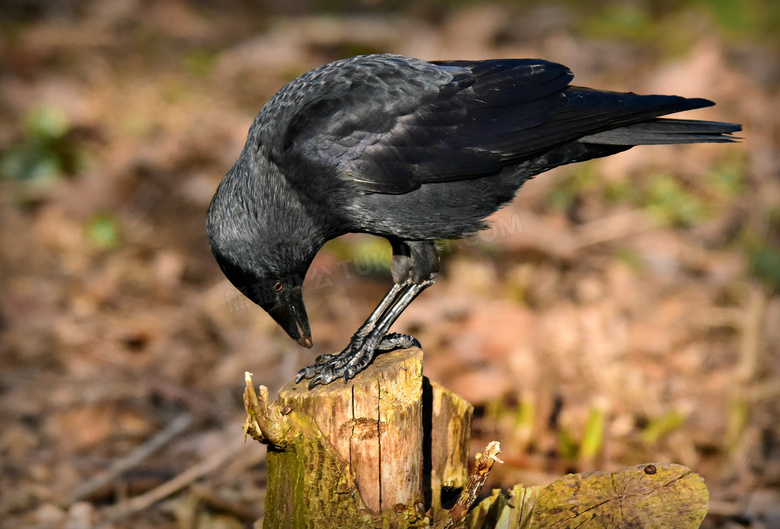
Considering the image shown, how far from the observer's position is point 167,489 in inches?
192

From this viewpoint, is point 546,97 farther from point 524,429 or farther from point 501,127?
point 524,429

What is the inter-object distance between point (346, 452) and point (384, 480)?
0.60 feet

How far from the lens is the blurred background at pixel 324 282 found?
5.31 m

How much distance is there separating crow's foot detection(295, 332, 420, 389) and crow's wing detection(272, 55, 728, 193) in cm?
70

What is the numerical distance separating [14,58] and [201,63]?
2305mm

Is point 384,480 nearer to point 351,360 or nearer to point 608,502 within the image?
point 351,360

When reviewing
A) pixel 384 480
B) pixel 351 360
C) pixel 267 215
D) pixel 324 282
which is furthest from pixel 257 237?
pixel 324 282

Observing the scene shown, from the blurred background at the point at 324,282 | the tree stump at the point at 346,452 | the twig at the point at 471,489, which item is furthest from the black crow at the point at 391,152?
the blurred background at the point at 324,282

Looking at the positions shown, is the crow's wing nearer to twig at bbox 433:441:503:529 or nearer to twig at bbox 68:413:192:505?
twig at bbox 433:441:503:529

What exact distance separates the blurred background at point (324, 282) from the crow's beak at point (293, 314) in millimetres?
1508

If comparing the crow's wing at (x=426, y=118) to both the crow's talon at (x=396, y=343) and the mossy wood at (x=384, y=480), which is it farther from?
the mossy wood at (x=384, y=480)

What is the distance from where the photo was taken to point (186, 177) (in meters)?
8.34

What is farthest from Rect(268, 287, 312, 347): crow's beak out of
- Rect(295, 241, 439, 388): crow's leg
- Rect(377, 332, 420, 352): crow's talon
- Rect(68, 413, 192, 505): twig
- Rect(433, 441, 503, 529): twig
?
Rect(68, 413, 192, 505): twig

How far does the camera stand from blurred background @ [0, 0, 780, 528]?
17.4ft
